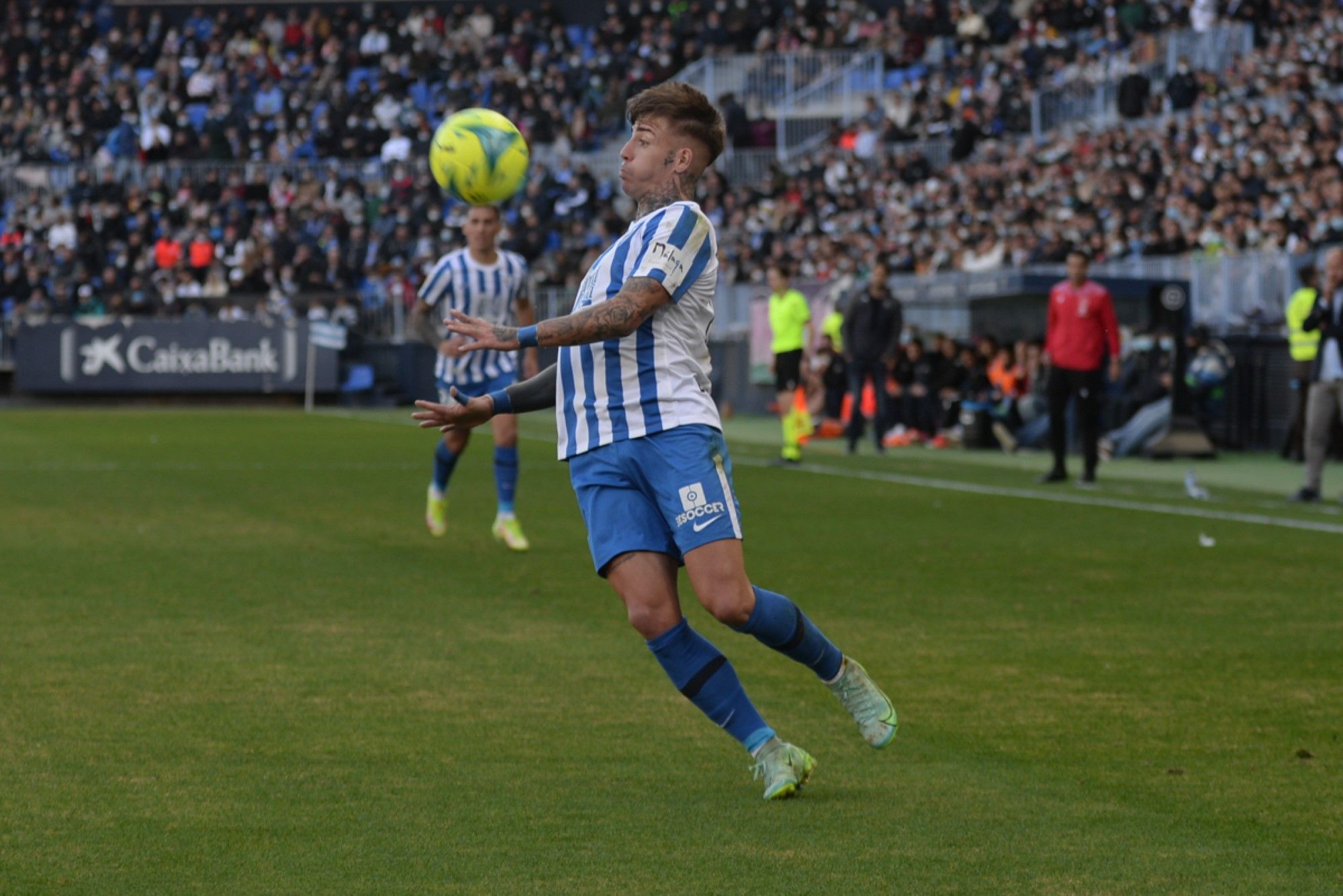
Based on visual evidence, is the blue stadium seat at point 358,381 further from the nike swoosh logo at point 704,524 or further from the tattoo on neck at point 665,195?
the nike swoosh logo at point 704,524

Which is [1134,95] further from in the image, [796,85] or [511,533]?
[511,533]

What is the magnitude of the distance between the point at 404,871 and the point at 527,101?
138ft

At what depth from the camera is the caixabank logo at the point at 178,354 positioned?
3669 centimetres

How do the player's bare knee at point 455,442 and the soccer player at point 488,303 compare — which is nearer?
the soccer player at point 488,303

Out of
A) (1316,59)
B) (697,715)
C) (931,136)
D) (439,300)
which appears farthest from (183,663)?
(931,136)

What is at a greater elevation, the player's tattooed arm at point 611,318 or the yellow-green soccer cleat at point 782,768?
the player's tattooed arm at point 611,318

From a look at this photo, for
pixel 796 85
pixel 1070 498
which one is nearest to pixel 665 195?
pixel 1070 498

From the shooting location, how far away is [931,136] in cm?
3828

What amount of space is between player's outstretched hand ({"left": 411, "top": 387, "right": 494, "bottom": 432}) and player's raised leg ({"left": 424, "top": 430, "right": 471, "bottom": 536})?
6.37m

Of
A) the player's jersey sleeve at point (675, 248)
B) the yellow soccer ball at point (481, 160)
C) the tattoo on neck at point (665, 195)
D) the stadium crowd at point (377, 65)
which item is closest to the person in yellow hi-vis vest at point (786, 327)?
the yellow soccer ball at point (481, 160)

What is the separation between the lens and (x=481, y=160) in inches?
320

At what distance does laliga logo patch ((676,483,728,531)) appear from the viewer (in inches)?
199

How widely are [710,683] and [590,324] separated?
1038mm

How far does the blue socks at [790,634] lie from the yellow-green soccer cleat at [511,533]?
6.19m
